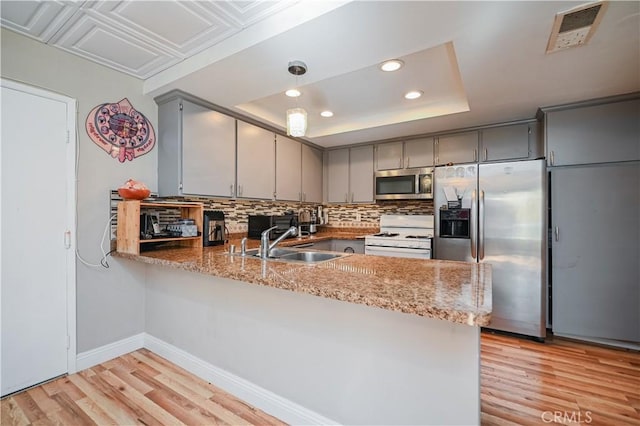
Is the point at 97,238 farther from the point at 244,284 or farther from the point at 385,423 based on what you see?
the point at 385,423

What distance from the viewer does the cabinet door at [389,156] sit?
387 centimetres

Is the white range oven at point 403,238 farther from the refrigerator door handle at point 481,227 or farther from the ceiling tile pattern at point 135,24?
the ceiling tile pattern at point 135,24

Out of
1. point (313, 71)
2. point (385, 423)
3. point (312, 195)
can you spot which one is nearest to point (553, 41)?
point (313, 71)

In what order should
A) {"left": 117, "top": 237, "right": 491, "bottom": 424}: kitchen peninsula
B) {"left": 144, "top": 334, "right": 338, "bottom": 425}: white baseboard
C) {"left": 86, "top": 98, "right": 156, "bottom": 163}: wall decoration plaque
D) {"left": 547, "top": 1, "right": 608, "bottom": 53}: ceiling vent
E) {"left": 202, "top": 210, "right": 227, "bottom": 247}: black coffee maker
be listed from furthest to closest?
1. {"left": 202, "top": 210, "right": 227, "bottom": 247}: black coffee maker
2. {"left": 86, "top": 98, "right": 156, "bottom": 163}: wall decoration plaque
3. {"left": 144, "top": 334, "right": 338, "bottom": 425}: white baseboard
4. {"left": 547, "top": 1, "right": 608, "bottom": 53}: ceiling vent
5. {"left": 117, "top": 237, "right": 491, "bottom": 424}: kitchen peninsula

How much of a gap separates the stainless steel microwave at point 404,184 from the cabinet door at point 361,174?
0.54 ft

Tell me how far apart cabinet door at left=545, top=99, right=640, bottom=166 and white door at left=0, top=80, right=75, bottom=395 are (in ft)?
13.5

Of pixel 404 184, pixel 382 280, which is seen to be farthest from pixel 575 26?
pixel 404 184

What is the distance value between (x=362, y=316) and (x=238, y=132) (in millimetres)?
2341

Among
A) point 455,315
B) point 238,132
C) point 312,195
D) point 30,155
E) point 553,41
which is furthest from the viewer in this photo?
point 312,195

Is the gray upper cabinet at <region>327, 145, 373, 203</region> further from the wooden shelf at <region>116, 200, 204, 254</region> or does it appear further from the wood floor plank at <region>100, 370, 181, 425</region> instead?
the wood floor plank at <region>100, 370, 181, 425</region>

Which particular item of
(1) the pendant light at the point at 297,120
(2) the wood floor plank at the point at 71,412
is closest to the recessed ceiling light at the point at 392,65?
(1) the pendant light at the point at 297,120

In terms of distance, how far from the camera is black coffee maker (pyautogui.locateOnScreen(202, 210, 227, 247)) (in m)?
2.71

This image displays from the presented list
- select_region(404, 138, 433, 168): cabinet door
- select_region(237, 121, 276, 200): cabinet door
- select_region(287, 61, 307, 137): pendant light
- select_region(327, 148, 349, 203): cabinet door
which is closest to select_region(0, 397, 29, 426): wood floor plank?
select_region(237, 121, 276, 200): cabinet door

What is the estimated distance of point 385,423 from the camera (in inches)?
54.5
